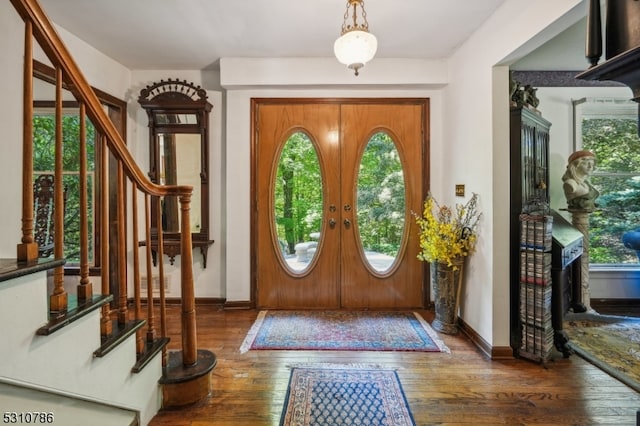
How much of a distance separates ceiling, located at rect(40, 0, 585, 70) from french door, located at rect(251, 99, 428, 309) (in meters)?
0.56

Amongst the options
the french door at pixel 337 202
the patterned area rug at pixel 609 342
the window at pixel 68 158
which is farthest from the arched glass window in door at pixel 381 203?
the window at pixel 68 158

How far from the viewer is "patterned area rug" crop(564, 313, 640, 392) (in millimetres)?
2096

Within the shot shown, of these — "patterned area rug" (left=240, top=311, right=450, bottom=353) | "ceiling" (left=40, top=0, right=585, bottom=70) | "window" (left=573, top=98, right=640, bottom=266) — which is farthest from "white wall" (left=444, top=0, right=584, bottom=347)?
"window" (left=573, top=98, right=640, bottom=266)

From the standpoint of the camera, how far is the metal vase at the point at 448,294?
8.73 ft

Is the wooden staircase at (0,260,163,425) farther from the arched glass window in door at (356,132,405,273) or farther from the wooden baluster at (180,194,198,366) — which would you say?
the arched glass window in door at (356,132,405,273)

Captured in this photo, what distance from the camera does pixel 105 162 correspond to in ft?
4.74

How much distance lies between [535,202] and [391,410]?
6.12ft

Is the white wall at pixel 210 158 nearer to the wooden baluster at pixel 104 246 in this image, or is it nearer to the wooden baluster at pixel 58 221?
the wooden baluster at pixel 104 246

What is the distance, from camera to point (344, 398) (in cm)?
179

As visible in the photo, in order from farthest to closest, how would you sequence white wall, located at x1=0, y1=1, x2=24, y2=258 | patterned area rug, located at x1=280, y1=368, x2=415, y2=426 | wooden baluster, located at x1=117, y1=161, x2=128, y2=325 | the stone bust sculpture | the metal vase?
the stone bust sculpture → the metal vase → white wall, located at x1=0, y1=1, x2=24, y2=258 → patterned area rug, located at x1=280, y1=368, x2=415, y2=426 → wooden baluster, located at x1=117, y1=161, x2=128, y2=325

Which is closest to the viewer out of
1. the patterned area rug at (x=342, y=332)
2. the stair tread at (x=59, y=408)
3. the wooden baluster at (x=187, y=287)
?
the stair tread at (x=59, y=408)

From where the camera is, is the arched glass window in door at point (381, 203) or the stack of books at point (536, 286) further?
the arched glass window in door at point (381, 203)

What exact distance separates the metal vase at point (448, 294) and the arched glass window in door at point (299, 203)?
128cm

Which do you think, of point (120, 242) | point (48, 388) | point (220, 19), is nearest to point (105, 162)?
point (120, 242)
